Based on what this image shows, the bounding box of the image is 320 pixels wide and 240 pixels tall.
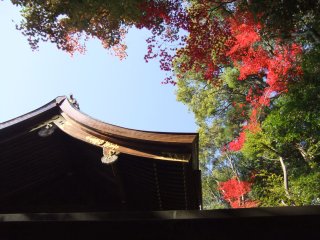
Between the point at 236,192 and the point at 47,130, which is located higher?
the point at 236,192

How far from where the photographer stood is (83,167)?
6387mm

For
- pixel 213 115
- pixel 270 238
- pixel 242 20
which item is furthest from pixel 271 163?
pixel 270 238

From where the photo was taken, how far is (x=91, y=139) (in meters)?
5.63

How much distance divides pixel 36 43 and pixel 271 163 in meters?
17.0

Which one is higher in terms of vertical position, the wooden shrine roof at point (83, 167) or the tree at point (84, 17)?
the tree at point (84, 17)

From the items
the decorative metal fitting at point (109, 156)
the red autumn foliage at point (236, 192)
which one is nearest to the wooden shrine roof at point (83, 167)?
the decorative metal fitting at point (109, 156)

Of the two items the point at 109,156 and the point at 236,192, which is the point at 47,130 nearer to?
the point at 109,156

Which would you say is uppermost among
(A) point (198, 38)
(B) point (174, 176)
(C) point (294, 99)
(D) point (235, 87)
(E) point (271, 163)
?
(D) point (235, 87)

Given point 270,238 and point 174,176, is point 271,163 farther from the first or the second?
point 270,238

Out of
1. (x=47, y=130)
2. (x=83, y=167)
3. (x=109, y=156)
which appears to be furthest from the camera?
(x=83, y=167)

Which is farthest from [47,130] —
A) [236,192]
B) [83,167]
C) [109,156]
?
[236,192]

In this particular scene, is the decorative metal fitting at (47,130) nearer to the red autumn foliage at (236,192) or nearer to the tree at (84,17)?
the tree at (84,17)

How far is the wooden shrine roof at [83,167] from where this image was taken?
5266 mm

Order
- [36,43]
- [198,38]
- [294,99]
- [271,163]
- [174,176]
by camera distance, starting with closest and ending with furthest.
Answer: [174,176] < [36,43] < [294,99] < [198,38] < [271,163]
